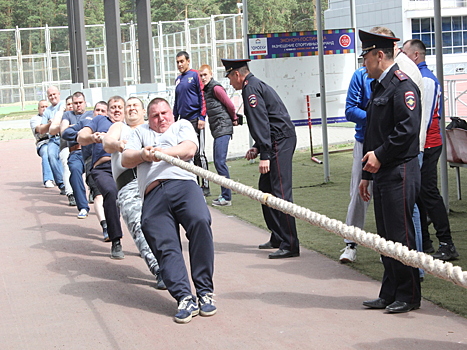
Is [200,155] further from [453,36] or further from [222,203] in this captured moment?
[453,36]

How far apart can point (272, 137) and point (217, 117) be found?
3782mm

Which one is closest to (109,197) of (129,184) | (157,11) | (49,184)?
(129,184)

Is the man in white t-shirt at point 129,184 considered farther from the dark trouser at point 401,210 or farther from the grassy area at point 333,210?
the dark trouser at point 401,210

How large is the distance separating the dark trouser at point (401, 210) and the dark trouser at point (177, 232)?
53.7 inches

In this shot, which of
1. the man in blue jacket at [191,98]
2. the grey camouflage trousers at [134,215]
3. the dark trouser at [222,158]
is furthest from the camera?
the man in blue jacket at [191,98]

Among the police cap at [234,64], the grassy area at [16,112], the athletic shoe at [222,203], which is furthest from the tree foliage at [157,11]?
the police cap at [234,64]

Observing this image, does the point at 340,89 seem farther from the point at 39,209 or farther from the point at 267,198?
the point at 267,198

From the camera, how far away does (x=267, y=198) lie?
12.9 feet

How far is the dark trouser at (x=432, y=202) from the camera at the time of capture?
6738mm

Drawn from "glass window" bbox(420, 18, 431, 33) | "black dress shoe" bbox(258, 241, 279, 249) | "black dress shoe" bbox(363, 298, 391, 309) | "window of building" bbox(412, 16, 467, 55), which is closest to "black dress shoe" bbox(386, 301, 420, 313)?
"black dress shoe" bbox(363, 298, 391, 309)

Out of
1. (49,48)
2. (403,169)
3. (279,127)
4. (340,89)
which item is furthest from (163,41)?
(403,169)

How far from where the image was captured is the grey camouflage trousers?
6.64 meters

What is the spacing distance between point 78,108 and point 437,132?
17.6 feet

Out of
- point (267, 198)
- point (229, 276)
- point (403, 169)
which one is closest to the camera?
point (267, 198)
